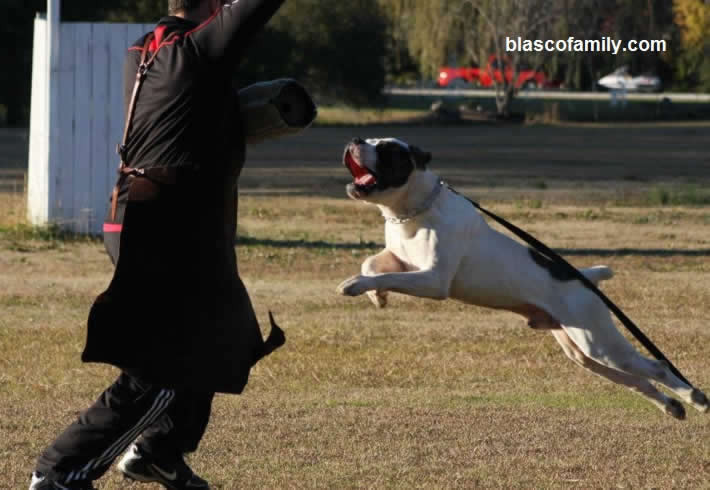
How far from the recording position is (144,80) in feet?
15.9

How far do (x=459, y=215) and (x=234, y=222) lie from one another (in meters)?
1.31

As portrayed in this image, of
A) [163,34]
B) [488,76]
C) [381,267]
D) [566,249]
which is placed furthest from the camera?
[488,76]

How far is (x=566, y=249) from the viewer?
15.7 m

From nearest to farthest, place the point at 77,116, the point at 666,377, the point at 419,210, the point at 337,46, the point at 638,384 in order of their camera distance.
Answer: the point at 419,210
the point at 666,377
the point at 638,384
the point at 77,116
the point at 337,46

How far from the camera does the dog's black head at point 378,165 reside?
19.3 ft

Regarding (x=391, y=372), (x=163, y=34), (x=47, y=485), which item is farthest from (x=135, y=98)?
(x=391, y=372)

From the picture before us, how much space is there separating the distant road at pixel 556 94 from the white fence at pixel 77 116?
153 ft

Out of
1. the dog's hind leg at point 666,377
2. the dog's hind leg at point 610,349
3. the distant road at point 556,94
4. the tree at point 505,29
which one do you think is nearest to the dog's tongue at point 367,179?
the dog's hind leg at point 610,349

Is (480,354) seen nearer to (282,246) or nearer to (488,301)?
(488,301)

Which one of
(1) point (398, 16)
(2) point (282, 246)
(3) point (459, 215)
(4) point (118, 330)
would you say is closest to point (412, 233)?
(3) point (459, 215)

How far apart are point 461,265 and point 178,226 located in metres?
1.61

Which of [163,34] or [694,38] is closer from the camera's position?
[163,34]

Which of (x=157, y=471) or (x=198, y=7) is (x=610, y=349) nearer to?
(x=157, y=471)

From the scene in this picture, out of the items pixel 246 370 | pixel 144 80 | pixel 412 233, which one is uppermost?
pixel 144 80
